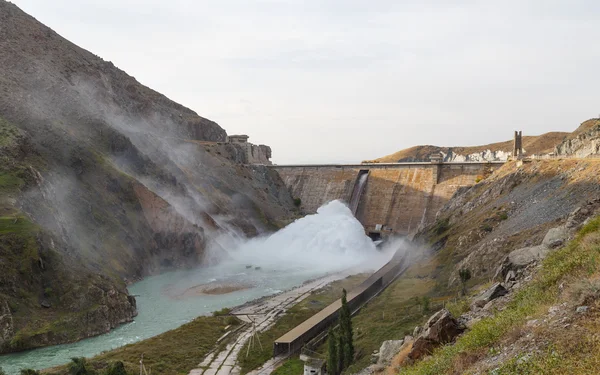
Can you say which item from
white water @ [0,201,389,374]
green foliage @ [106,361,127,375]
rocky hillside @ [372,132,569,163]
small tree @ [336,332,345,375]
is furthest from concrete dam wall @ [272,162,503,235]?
green foliage @ [106,361,127,375]

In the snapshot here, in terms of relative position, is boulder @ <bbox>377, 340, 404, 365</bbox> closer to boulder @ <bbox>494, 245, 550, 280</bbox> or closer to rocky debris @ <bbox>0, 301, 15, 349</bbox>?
boulder @ <bbox>494, 245, 550, 280</bbox>

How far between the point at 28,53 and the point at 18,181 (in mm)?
44049

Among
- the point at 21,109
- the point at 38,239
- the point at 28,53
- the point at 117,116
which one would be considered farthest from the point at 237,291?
the point at 28,53

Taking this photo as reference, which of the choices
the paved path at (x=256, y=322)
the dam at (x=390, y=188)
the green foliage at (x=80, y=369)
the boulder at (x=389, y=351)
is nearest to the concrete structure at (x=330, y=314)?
the paved path at (x=256, y=322)

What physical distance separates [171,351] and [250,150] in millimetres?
74155

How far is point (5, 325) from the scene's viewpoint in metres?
33.7

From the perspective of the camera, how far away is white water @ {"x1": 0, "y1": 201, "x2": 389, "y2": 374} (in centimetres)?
3522

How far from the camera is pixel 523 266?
66.0 ft

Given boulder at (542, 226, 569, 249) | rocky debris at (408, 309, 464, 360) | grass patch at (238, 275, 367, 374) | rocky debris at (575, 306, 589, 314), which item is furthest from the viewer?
grass patch at (238, 275, 367, 374)

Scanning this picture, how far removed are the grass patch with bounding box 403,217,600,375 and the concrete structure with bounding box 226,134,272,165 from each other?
8755cm

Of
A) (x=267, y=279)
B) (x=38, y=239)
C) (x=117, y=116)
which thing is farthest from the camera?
(x=117, y=116)

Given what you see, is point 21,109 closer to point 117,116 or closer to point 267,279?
point 117,116

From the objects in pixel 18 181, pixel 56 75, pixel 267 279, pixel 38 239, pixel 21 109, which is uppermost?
pixel 56 75

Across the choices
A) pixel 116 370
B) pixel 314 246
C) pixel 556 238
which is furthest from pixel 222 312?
pixel 314 246
